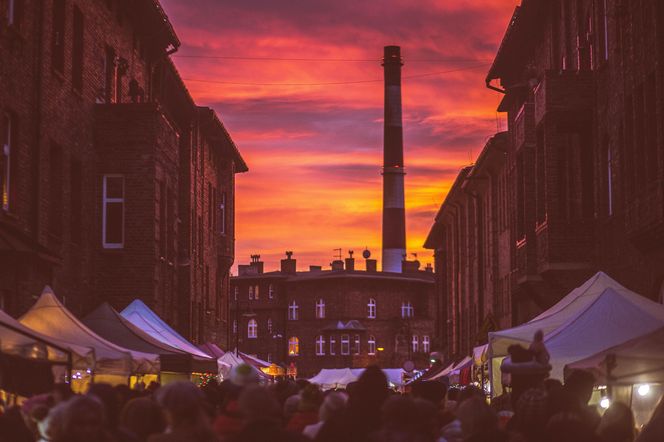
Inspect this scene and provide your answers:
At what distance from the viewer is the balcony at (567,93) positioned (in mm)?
29625

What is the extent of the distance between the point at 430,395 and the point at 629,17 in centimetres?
1285

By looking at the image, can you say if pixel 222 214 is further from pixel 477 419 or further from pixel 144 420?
pixel 477 419

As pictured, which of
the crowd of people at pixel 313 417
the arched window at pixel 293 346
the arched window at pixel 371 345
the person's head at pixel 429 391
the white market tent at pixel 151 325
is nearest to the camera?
the crowd of people at pixel 313 417

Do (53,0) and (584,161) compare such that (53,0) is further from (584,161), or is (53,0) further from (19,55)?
(584,161)

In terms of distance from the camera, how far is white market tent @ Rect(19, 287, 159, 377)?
19.7 m

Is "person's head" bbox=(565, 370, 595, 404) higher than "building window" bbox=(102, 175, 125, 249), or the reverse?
"building window" bbox=(102, 175, 125, 249)

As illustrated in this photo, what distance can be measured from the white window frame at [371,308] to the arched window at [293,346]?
20.9 ft

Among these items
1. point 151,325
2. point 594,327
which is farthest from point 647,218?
point 151,325

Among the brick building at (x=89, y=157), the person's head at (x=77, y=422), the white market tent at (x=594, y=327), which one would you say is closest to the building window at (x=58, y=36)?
the brick building at (x=89, y=157)

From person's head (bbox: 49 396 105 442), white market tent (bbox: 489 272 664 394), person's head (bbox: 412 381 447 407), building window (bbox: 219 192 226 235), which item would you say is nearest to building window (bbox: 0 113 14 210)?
white market tent (bbox: 489 272 664 394)

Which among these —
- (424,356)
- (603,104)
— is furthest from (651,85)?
(424,356)

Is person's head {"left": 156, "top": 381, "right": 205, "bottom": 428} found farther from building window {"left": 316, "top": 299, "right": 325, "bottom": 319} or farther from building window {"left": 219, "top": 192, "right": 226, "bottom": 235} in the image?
building window {"left": 316, "top": 299, "right": 325, "bottom": 319}

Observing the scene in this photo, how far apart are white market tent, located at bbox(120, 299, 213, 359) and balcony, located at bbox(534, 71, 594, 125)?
8.55m

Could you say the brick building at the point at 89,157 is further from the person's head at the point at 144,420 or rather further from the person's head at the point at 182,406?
the person's head at the point at 182,406
